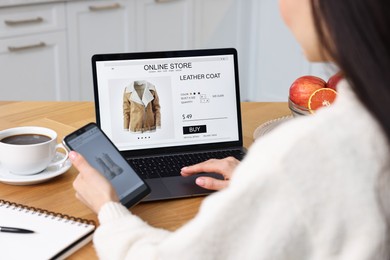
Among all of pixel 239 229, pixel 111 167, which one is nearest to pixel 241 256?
pixel 239 229

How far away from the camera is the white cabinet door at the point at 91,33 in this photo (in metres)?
3.30

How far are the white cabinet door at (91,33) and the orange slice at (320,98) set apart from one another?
1976 mm

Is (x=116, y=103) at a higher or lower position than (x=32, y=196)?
higher

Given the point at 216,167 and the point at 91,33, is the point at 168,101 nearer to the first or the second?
the point at 216,167

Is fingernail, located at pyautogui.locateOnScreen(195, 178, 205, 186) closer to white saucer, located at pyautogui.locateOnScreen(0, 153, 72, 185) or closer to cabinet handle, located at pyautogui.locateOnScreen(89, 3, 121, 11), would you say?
white saucer, located at pyautogui.locateOnScreen(0, 153, 72, 185)

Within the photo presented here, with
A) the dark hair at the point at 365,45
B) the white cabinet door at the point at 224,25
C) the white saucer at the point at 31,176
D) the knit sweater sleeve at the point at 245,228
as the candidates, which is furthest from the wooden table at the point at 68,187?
the white cabinet door at the point at 224,25

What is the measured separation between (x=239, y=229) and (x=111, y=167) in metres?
0.50

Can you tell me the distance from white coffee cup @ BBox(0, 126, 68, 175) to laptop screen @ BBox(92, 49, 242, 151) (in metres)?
0.13

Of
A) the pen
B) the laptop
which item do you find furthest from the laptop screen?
the pen

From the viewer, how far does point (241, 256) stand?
31.1 inches

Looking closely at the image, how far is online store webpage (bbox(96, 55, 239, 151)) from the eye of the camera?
144 cm

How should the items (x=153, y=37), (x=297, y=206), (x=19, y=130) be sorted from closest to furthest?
(x=297, y=206)
(x=19, y=130)
(x=153, y=37)

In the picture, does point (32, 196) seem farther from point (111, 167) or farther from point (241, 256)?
point (241, 256)

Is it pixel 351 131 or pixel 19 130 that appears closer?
pixel 351 131
